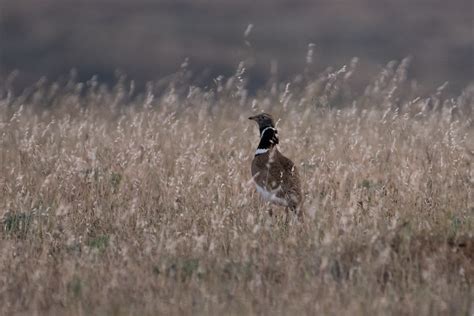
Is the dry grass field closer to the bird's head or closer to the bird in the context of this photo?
the bird

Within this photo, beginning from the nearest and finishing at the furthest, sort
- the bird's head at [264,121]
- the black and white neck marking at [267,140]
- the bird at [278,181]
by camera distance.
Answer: the bird at [278,181] → the black and white neck marking at [267,140] → the bird's head at [264,121]

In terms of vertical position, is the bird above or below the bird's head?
below

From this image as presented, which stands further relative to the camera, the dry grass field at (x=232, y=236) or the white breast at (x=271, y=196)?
the white breast at (x=271, y=196)

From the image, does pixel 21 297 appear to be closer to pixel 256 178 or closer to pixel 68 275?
pixel 68 275

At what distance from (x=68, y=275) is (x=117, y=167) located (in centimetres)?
360

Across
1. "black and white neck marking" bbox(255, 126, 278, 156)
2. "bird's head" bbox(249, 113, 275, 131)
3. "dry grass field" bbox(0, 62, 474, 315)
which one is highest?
"bird's head" bbox(249, 113, 275, 131)

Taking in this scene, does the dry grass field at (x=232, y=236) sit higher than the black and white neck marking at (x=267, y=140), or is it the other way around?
the black and white neck marking at (x=267, y=140)

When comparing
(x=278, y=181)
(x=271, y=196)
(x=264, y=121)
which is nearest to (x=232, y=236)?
(x=271, y=196)

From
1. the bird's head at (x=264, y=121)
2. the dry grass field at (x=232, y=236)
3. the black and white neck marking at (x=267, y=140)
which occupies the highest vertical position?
the bird's head at (x=264, y=121)

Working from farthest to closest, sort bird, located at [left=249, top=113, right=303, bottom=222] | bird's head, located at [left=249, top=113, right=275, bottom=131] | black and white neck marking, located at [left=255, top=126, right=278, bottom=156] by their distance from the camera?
bird's head, located at [left=249, top=113, right=275, bottom=131] < black and white neck marking, located at [left=255, top=126, right=278, bottom=156] < bird, located at [left=249, top=113, right=303, bottom=222]

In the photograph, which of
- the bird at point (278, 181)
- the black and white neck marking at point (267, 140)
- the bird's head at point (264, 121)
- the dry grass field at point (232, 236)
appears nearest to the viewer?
the dry grass field at point (232, 236)

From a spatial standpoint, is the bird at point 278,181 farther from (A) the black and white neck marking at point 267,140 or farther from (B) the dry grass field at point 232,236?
(B) the dry grass field at point 232,236

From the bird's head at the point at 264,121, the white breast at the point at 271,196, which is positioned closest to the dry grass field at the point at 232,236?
the white breast at the point at 271,196

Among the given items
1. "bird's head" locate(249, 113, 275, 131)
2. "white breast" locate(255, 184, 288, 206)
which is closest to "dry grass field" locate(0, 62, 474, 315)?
"white breast" locate(255, 184, 288, 206)
